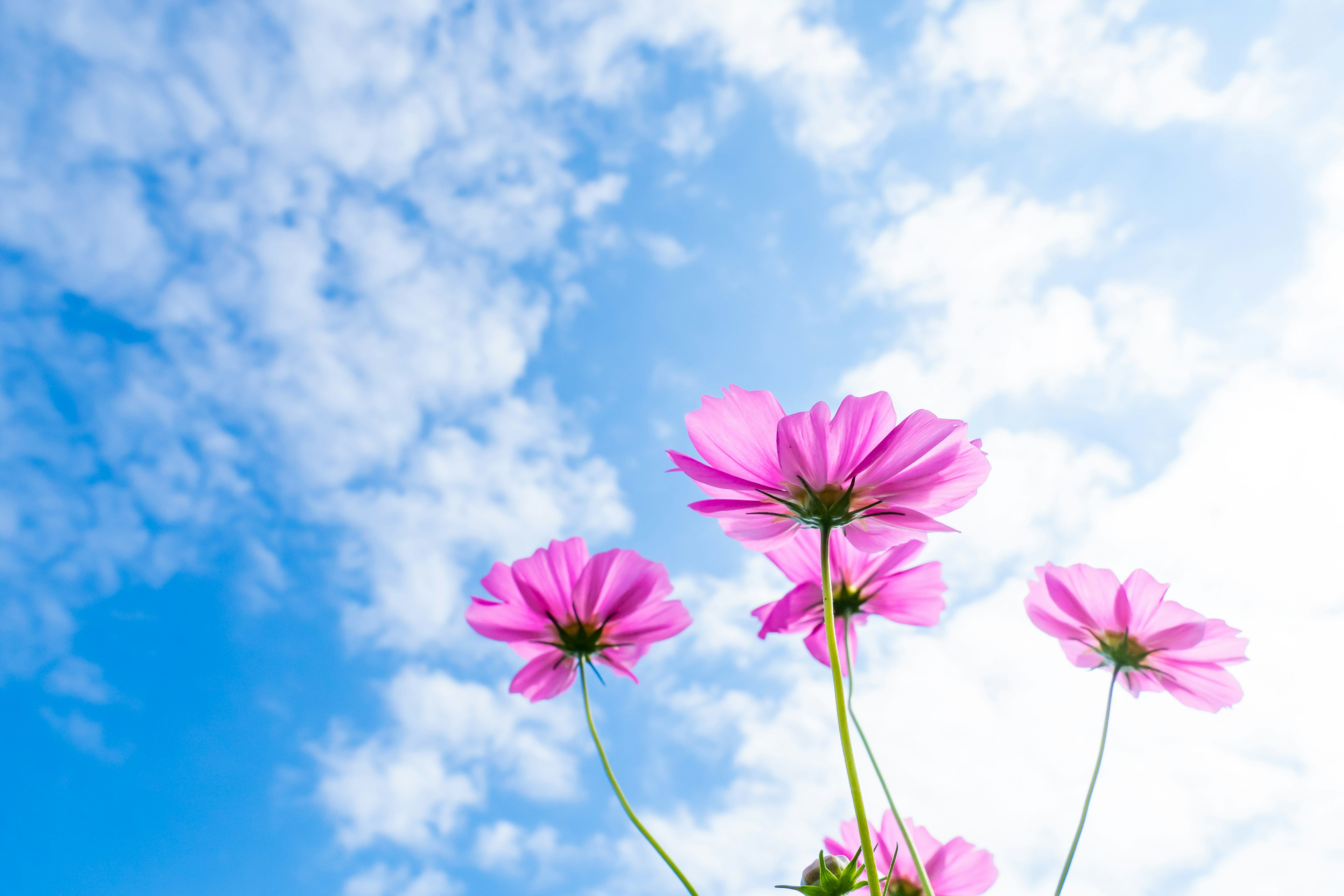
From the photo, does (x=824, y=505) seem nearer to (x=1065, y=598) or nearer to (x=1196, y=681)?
(x=1065, y=598)

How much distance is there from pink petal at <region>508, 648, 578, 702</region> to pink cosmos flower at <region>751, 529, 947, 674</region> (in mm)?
239

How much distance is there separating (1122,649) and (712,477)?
54cm

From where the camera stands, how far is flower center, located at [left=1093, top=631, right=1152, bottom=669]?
908mm

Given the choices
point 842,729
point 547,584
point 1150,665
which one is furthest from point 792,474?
point 1150,665

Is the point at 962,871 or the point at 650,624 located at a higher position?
the point at 650,624

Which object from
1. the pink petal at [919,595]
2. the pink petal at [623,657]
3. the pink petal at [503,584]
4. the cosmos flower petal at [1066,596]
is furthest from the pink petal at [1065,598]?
the pink petal at [503,584]

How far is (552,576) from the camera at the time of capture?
38.6 inches

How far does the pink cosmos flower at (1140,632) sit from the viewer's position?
88cm

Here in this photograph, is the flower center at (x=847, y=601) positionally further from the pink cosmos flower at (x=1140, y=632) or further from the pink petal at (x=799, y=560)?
the pink cosmos flower at (x=1140, y=632)

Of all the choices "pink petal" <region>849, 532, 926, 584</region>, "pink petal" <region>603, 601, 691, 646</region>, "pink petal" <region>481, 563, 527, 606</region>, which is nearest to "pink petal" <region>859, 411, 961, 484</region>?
"pink petal" <region>849, 532, 926, 584</region>

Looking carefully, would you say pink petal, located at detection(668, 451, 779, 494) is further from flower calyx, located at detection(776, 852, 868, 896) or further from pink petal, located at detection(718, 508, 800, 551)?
flower calyx, located at detection(776, 852, 868, 896)

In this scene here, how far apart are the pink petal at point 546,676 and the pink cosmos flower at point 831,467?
36cm

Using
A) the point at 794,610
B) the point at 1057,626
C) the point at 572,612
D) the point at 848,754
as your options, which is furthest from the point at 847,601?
the point at 848,754

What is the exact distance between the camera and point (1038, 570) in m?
0.92
